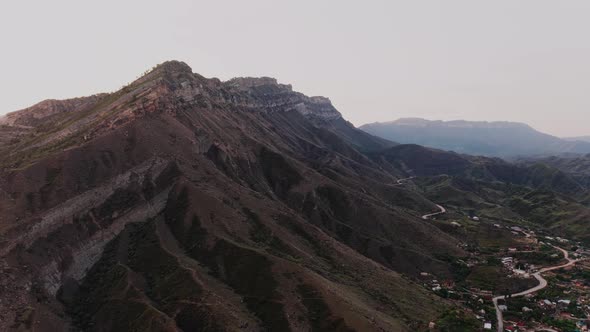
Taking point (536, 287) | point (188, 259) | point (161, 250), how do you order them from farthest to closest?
point (536, 287)
point (161, 250)
point (188, 259)

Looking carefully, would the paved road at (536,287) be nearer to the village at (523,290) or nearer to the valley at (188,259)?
the village at (523,290)

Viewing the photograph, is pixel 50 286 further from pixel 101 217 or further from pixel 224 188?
pixel 224 188

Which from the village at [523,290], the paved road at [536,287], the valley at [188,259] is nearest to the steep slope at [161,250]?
the valley at [188,259]

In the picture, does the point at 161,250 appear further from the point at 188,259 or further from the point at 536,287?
the point at 536,287

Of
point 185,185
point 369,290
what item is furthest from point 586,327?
point 185,185

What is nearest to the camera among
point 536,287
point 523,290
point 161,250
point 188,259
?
point 188,259

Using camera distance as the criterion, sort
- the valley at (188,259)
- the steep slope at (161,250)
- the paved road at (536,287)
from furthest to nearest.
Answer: the paved road at (536,287) < the valley at (188,259) < the steep slope at (161,250)

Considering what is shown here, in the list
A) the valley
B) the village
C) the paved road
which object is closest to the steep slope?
the valley

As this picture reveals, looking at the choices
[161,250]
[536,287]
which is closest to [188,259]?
[161,250]
